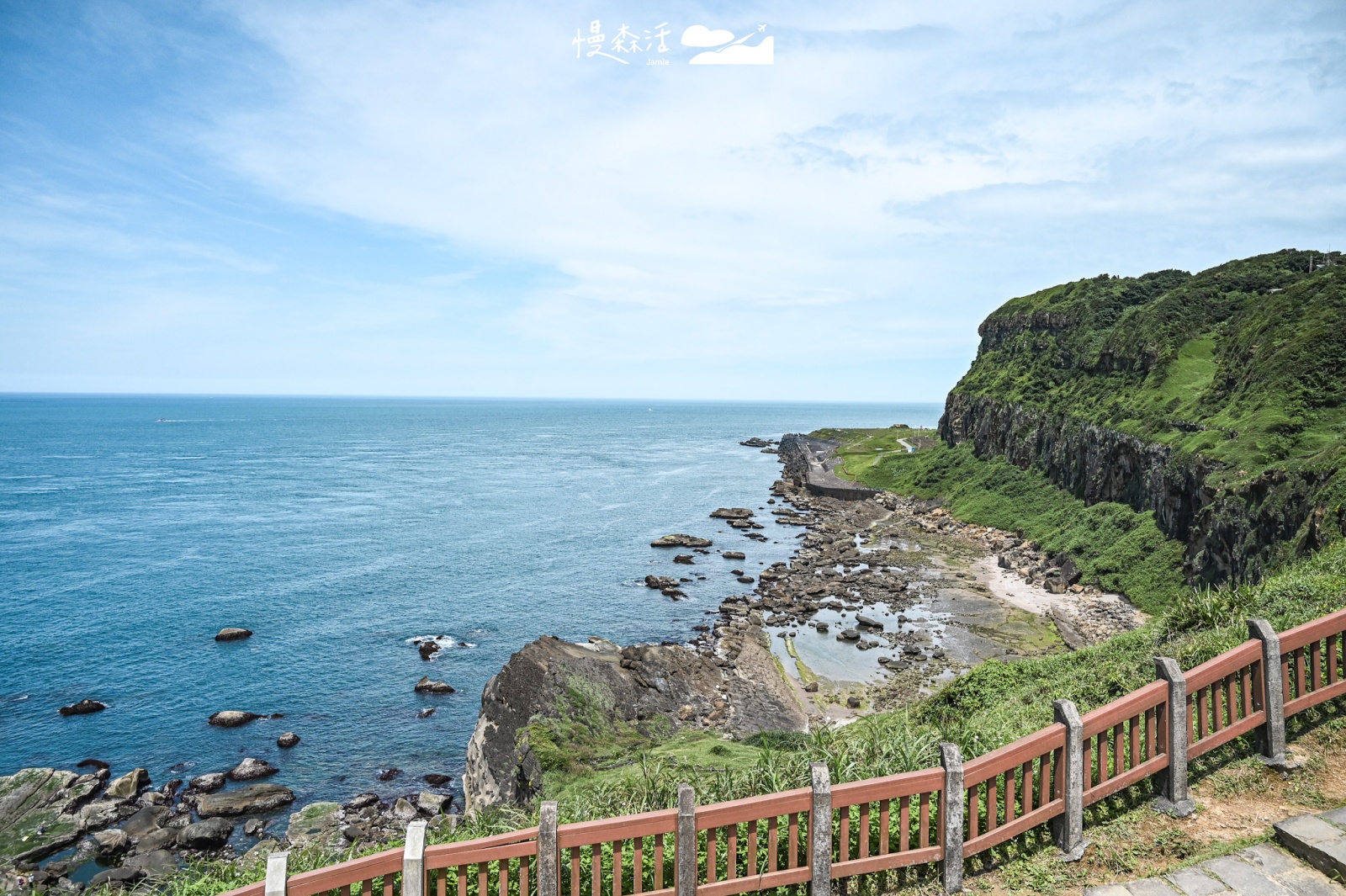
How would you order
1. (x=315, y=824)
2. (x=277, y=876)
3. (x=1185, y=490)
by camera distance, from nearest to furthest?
(x=277, y=876)
(x=315, y=824)
(x=1185, y=490)

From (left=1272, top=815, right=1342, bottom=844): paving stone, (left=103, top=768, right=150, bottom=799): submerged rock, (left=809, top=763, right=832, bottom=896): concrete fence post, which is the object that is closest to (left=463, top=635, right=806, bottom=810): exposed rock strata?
(left=103, top=768, right=150, bottom=799): submerged rock

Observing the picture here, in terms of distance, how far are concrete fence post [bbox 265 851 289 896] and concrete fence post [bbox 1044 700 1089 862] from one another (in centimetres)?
887

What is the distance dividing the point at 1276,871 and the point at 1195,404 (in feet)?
A: 182

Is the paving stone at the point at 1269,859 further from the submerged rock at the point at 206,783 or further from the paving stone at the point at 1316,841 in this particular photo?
the submerged rock at the point at 206,783

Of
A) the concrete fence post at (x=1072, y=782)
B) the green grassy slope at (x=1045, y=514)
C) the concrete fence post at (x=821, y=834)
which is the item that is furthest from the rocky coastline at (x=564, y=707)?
the concrete fence post at (x=1072, y=782)

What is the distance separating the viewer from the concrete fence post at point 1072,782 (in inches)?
359

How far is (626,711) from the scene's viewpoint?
32406mm

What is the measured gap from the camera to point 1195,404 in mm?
53469

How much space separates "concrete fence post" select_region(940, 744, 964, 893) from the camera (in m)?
8.75

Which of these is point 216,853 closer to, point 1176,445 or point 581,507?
point 1176,445

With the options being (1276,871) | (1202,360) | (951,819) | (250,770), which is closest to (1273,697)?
(1276,871)

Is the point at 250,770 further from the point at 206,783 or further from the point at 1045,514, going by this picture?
the point at 1045,514

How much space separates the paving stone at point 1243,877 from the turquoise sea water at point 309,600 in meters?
29.2

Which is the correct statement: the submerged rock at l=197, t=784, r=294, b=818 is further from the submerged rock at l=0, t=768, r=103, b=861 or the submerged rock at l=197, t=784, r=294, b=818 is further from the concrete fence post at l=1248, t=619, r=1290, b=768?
the concrete fence post at l=1248, t=619, r=1290, b=768
